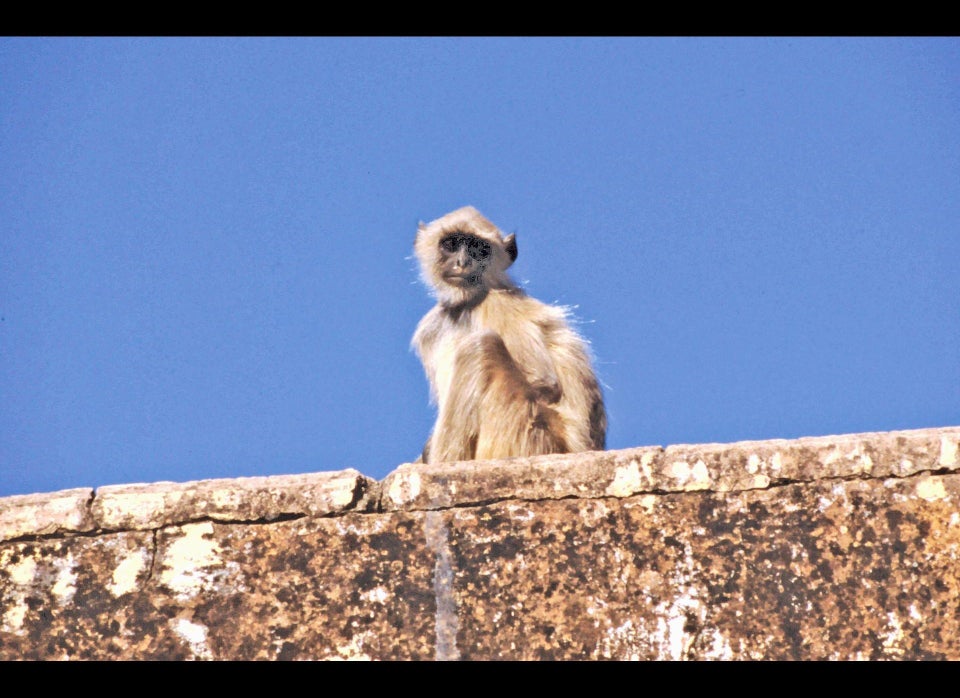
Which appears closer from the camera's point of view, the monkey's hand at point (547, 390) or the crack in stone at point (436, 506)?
the crack in stone at point (436, 506)

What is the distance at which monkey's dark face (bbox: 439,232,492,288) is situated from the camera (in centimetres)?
849

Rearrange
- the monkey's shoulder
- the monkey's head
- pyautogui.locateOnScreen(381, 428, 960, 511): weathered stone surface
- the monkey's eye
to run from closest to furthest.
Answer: pyautogui.locateOnScreen(381, 428, 960, 511): weathered stone surface
the monkey's shoulder
the monkey's head
the monkey's eye

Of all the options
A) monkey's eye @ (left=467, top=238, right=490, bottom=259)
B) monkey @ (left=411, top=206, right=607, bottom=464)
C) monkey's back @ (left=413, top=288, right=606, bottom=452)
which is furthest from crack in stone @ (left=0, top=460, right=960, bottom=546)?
monkey's eye @ (left=467, top=238, right=490, bottom=259)

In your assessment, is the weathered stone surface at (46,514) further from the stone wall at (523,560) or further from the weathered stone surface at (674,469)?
the weathered stone surface at (674,469)

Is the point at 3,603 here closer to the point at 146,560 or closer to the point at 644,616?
the point at 146,560

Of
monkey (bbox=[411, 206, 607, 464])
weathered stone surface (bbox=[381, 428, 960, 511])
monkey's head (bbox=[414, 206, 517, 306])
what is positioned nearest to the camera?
weathered stone surface (bbox=[381, 428, 960, 511])

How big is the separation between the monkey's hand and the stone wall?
8.84 feet

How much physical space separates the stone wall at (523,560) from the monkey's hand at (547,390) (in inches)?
106

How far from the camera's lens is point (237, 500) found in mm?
4480

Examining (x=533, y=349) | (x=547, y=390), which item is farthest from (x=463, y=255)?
(x=547, y=390)

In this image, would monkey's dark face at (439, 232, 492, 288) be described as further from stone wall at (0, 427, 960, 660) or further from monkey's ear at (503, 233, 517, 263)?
stone wall at (0, 427, 960, 660)

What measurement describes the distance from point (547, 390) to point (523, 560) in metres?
2.97

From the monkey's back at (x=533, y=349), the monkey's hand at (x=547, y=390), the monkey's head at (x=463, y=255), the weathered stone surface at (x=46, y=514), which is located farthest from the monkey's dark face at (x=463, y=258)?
the weathered stone surface at (x=46, y=514)

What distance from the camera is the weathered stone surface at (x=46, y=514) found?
448cm
